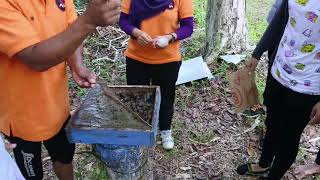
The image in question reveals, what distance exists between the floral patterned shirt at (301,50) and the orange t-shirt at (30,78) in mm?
1336

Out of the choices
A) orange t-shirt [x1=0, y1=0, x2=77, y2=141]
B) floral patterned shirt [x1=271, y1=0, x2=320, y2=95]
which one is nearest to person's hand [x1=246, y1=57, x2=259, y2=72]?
floral patterned shirt [x1=271, y1=0, x2=320, y2=95]

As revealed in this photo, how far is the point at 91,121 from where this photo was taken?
7.28ft

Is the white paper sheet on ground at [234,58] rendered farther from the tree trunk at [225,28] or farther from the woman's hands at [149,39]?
the woman's hands at [149,39]

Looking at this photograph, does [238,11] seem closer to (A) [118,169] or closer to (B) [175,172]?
(B) [175,172]

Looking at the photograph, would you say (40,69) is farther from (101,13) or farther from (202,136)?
(202,136)

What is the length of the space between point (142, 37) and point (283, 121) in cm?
119

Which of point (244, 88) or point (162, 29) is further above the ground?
point (162, 29)

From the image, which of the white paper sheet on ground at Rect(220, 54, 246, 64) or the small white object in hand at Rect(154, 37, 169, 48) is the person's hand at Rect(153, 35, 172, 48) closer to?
the small white object in hand at Rect(154, 37, 169, 48)

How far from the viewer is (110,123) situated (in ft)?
7.18

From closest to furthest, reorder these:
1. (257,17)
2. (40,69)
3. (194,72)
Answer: (40,69), (194,72), (257,17)

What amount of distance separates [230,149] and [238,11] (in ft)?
6.55

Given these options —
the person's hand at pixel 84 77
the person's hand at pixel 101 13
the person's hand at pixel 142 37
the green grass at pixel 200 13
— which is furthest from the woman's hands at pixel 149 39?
the green grass at pixel 200 13

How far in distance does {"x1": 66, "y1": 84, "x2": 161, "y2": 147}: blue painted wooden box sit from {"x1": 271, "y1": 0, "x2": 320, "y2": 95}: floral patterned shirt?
33.9 inches

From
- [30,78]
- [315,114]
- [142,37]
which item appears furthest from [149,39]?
[315,114]
